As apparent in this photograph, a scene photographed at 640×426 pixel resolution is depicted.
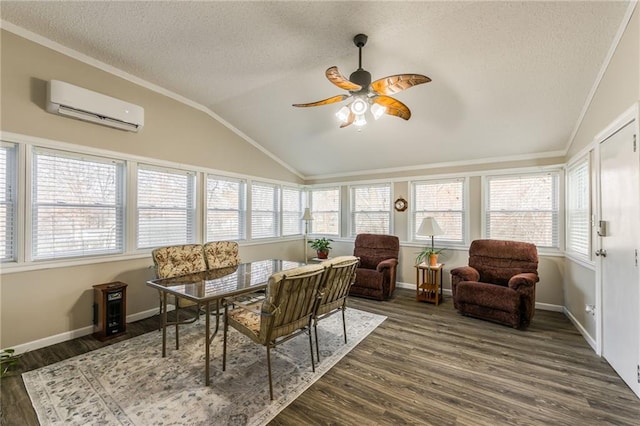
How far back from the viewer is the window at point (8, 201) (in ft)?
9.07

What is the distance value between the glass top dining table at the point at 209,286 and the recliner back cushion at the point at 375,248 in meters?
2.33

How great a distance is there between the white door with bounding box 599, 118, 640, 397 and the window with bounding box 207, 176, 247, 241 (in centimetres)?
485

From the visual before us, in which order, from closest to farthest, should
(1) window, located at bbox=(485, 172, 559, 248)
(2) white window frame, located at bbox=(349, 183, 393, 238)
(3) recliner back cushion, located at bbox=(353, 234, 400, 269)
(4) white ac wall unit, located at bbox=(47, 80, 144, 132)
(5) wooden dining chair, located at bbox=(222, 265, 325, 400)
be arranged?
(5) wooden dining chair, located at bbox=(222, 265, 325, 400), (4) white ac wall unit, located at bbox=(47, 80, 144, 132), (1) window, located at bbox=(485, 172, 559, 248), (3) recliner back cushion, located at bbox=(353, 234, 400, 269), (2) white window frame, located at bbox=(349, 183, 393, 238)

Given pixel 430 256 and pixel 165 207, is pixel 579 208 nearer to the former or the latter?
pixel 430 256

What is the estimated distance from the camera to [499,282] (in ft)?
13.4

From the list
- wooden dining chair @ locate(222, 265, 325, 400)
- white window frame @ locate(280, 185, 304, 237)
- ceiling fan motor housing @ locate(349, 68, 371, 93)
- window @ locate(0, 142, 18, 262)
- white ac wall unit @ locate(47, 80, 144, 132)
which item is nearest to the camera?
wooden dining chair @ locate(222, 265, 325, 400)

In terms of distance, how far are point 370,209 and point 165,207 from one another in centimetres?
378

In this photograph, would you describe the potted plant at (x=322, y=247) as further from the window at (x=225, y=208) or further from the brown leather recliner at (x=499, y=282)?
the brown leather recliner at (x=499, y=282)

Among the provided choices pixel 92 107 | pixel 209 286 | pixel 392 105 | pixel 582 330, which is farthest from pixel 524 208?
pixel 92 107

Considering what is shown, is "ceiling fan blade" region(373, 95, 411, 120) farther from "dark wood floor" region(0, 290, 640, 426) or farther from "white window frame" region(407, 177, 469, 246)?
"white window frame" region(407, 177, 469, 246)

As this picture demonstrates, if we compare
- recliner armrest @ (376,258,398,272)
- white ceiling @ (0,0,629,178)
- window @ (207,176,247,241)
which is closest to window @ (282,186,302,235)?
window @ (207,176,247,241)

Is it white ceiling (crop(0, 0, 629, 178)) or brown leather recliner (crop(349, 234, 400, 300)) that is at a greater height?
white ceiling (crop(0, 0, 629, 178))

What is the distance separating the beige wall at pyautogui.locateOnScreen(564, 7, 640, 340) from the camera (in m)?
2.19

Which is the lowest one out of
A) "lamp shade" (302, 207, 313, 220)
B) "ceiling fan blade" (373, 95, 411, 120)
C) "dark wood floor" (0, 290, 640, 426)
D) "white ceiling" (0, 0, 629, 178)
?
"dark wood floor" (0, 290, 640, 426)
